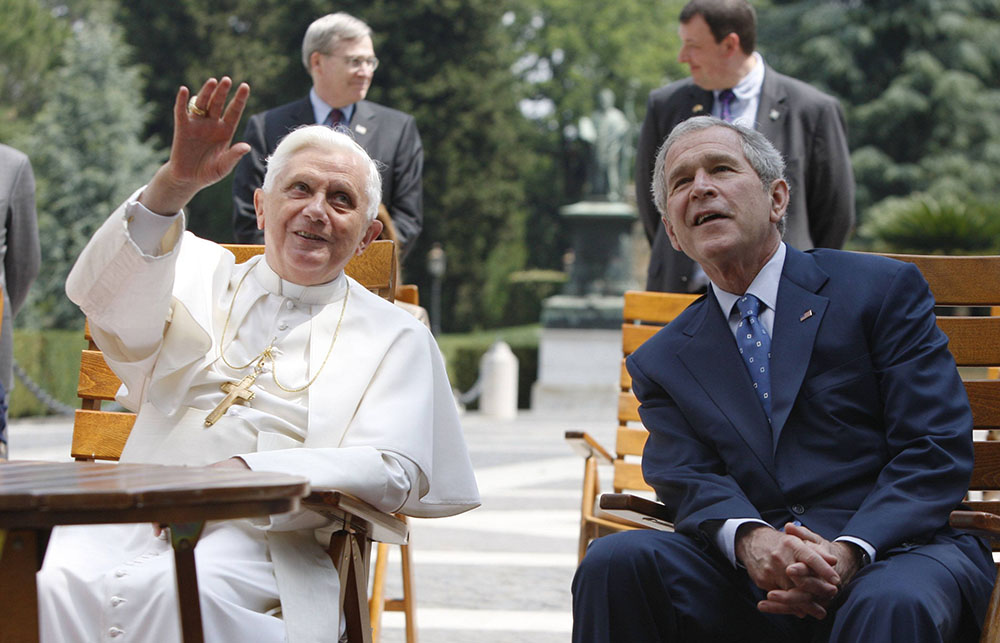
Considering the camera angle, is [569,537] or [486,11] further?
[486,11]

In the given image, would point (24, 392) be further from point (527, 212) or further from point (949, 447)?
point (527, 212)

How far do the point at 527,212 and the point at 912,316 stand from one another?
50.8 meters

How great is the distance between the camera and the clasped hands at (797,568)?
2.93m

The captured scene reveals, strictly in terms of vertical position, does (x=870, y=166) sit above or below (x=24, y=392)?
above

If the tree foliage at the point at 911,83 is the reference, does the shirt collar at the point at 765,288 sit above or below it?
below

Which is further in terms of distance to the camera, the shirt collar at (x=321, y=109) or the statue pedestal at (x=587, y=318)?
the statue pedestal at (x=587, y=318)

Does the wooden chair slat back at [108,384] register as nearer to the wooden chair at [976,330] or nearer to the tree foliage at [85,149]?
the wooden chair at [976,330]

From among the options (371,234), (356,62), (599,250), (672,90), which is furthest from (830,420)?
(599,250)

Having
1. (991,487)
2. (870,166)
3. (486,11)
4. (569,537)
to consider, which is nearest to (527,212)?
(486,11)

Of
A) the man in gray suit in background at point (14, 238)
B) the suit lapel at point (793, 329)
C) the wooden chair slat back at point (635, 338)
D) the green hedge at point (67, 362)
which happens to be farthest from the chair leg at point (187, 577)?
the green hedge at point (67, 362)

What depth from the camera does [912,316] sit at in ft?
10.9

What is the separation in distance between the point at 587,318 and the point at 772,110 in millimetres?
20827

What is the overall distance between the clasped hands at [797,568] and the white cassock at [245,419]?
2.84 feet

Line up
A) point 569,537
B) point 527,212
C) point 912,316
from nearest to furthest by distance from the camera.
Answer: point 912,316 < point 569,537 < point 527,212
